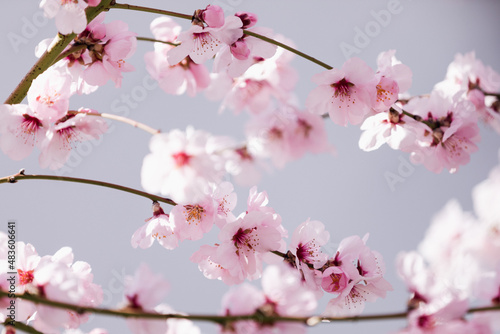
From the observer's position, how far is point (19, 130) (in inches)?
26.1

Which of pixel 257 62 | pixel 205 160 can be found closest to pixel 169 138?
pixel 205 160

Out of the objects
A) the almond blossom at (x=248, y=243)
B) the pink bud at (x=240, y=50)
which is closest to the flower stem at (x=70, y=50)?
the pink bud at (x=240, y=50)

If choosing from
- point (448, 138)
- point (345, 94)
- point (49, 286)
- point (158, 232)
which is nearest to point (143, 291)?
point (49, 286)

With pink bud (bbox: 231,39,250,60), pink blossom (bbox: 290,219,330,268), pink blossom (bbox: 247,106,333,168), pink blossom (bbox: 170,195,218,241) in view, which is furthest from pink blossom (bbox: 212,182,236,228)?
pink blossom (bbox: 247,106,333,168)

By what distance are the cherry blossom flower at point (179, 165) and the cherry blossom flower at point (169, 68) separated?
416 millimetres

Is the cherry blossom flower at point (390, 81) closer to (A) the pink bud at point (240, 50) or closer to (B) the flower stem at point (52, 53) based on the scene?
(A) the pink bud at point (240, 50)

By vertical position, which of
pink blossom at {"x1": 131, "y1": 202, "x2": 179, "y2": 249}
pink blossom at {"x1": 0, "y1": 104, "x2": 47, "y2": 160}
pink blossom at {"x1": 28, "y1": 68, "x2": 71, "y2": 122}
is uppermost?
pink blossom at {"x1": 28, "y1": 68, "x2": 71, "y2": 122}

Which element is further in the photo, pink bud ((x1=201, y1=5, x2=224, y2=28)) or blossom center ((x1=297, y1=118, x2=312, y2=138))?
blossom center ((x1=297, y1=118, x2=312, y2=138))

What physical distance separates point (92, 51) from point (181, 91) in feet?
0.77

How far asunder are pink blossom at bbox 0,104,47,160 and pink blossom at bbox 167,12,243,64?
0.76 feet

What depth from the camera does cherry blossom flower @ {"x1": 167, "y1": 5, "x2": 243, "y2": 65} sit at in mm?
693

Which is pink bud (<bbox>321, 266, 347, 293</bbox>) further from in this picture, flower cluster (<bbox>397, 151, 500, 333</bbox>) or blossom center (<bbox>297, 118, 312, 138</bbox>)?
blossom center (<bbox>297, 118, 312, 138</bbox>)

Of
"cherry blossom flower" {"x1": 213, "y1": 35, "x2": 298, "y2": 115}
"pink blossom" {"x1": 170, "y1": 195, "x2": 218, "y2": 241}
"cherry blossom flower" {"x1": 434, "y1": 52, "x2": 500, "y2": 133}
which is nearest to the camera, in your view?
"pink blossom" {"x1": 170, "y1": 195, "x2": 218, "y2": 241}

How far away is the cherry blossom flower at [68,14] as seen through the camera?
603mm
